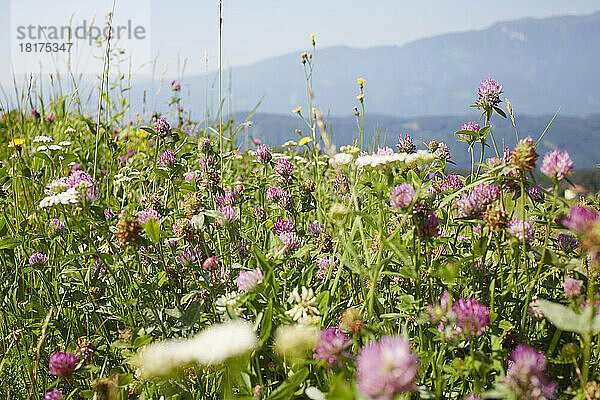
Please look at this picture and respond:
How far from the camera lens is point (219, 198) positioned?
6.09 ft

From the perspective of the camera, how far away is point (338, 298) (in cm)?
138

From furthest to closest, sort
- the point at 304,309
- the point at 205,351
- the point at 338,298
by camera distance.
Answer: the point at 338,298 → the point at 304,309 → the point at 205,351

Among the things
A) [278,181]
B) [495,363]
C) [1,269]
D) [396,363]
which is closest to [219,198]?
[278,181]

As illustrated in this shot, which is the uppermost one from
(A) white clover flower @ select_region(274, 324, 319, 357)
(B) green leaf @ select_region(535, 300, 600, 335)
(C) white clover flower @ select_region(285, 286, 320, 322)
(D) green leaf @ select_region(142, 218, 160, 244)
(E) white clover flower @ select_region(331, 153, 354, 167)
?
(E) white clover flower @ select_region(331, 153, 354, 167)

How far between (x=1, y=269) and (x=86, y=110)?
3.13 meters

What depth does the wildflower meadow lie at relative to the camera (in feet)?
2.89

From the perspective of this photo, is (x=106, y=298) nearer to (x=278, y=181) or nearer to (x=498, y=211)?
(x=278, y=181)

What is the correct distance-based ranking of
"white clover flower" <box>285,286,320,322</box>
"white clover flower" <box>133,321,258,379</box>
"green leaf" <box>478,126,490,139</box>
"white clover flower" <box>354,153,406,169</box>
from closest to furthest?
"white clover flower" <box>133,321,258,379</box>, "white clover flower" <box>285,286,320,322</box>, "white clover flower" <box>354,153,406,169</box>, "green leaf" <box>478,126,490,139</box>

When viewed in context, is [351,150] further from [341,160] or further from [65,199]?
[65,199]

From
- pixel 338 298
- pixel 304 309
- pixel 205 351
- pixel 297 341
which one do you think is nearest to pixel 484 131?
pixel 338 298

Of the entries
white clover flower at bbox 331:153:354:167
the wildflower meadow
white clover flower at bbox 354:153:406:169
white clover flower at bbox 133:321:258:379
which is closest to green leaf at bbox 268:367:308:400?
the wildflower meadow

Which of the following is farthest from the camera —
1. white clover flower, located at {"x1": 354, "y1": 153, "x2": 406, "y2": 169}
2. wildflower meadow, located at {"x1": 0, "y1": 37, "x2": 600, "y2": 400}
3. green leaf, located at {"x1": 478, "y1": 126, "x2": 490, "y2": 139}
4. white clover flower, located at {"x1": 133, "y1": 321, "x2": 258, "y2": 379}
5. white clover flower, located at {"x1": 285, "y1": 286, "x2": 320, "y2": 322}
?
green leaf, located at {"x1": 478, "y1": 126, "x2": 490, "y2": 139}

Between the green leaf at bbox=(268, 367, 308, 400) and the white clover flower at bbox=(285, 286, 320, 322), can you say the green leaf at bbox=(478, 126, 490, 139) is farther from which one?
the green leaf at bbox=(268, 367, 308, 400)

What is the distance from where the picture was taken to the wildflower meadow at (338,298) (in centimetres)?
88
